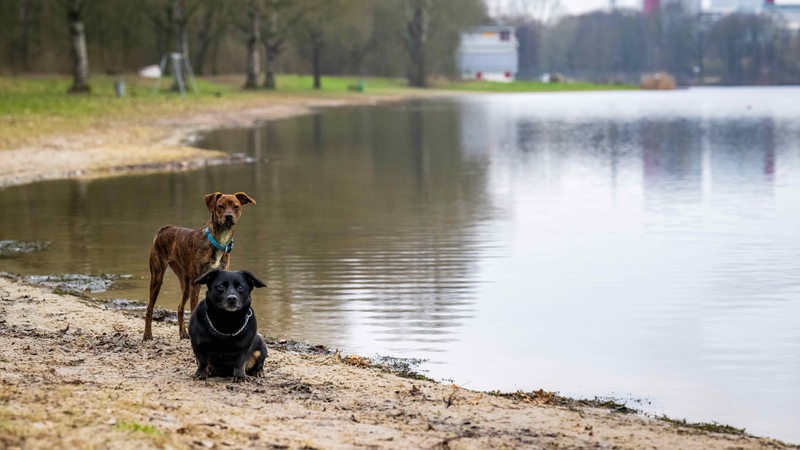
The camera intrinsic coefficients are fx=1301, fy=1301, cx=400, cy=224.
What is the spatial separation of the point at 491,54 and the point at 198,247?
129833 millimetres

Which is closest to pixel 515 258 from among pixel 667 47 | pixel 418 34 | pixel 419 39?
pixel 419 39

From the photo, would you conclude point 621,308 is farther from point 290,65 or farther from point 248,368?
point 290,65

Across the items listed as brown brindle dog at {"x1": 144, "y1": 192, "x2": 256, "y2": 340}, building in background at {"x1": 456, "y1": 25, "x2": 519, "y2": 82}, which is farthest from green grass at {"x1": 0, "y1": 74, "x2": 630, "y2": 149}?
building in background at {"x1": 456, "y1": 25, "x2": 519, "y2": 82}

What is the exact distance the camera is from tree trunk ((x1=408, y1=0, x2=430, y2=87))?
328 ft

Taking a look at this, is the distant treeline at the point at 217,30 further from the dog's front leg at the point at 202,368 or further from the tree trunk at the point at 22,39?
the dog's front leg at the point at 202,368

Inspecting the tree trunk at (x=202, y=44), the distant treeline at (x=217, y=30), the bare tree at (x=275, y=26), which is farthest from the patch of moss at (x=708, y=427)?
the tree trunk at (x=202, y=44)

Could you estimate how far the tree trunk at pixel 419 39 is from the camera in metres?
99.9

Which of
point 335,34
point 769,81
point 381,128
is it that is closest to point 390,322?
point 381,128

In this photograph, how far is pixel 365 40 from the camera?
10119 cm

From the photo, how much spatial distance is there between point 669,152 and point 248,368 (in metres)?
29.1

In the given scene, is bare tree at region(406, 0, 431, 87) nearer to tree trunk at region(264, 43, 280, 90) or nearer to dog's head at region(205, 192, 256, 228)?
tree trunk at region(264, 43, 280, 90)

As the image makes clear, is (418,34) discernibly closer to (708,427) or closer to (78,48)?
(78,48)

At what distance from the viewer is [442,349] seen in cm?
1120

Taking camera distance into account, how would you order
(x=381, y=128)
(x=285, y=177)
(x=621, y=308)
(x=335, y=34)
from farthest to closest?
(x=335, y=34) → (x=381, y=128) → (x=285, y=177) → (x=621, y=308)
